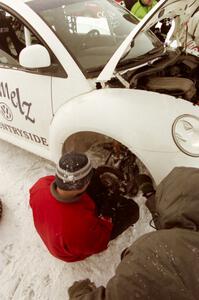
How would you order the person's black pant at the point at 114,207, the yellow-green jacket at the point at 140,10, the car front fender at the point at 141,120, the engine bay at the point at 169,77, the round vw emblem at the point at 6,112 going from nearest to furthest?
1. the car front fender at the point at 141,120
2. the engine bay at the point at 169,77
3. the person's black pant at the point at 114,207
4. the round vw emblem at the point at 6,112
5. the yellow-green jacket at the point at 140,10

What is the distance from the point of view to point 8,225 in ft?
10.9

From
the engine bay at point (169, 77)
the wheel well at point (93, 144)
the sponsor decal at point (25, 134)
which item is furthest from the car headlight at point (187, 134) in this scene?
the sponsor decal at point (25, 134)

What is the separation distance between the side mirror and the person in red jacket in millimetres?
862

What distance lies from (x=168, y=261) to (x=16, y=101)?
2.48 meters

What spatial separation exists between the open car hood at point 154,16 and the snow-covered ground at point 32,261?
1.30 meters

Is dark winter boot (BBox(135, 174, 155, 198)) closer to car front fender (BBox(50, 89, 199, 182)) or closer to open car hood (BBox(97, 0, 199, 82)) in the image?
car front fender (BBox(50, 89, 199, 182))

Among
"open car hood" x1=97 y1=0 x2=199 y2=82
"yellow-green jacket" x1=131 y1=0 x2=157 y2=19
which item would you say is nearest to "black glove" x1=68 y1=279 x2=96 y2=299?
"open car hood" x1=97 y1=0 x2=199 y2=82

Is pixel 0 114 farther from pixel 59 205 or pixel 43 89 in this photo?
pixel 59 205

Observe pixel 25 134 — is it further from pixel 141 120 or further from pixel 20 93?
pixel 141 120

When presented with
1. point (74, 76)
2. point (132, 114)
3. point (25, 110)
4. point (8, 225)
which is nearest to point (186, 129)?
point (132, 114)

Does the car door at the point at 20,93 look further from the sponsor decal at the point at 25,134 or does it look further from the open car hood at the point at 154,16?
the open car hood at the point at 154,16

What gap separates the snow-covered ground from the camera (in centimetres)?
275

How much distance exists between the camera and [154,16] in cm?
253

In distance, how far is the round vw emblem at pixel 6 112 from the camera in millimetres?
3604
